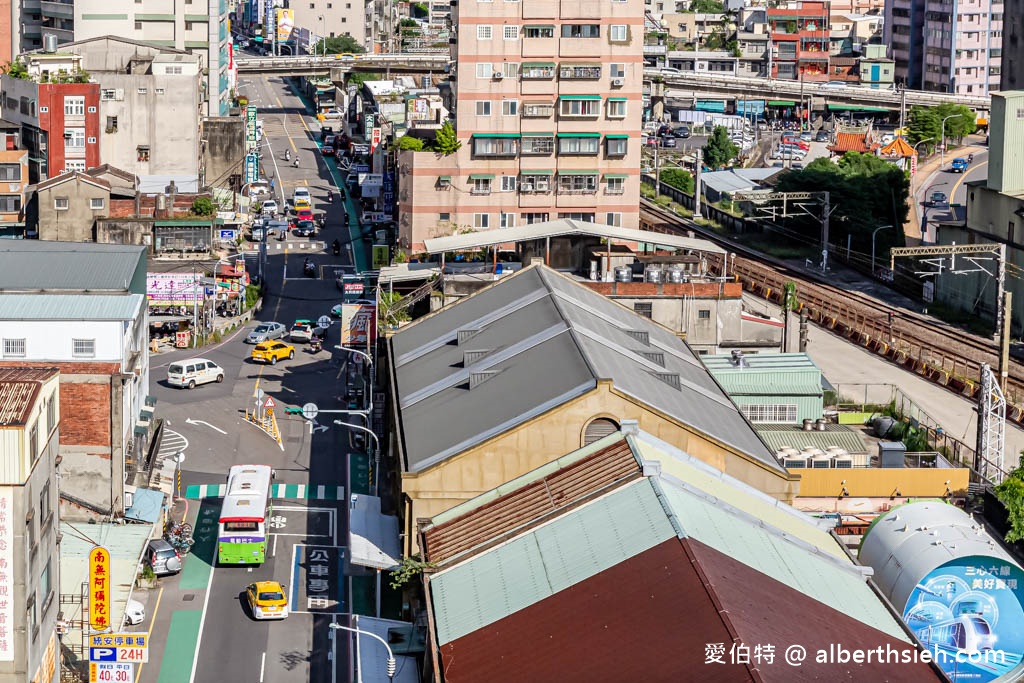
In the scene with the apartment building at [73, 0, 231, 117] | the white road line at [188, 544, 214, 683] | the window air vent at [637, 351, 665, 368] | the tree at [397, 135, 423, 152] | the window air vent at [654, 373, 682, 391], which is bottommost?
the white road line at [188, 544, 214, 683]

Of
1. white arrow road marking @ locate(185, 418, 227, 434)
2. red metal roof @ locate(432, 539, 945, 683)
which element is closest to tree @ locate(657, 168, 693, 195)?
white arrow road marking @ locate(185, 418, 227, 434)

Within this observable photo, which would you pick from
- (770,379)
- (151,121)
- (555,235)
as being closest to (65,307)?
(555,235)

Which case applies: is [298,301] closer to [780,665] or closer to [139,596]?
[139,596]

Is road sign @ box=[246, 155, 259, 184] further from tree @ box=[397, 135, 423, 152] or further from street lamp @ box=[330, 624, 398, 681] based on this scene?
street lamp @ box=[330, 624, 398, 681]

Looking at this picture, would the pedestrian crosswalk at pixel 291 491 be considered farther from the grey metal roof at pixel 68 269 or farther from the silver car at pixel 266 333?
the silver car at pixel 266 333

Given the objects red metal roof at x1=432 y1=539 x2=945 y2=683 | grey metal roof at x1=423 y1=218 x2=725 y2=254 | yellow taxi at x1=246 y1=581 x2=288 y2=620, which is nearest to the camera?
red metal roof at x1=432 y1=539 x2=945 y2=683

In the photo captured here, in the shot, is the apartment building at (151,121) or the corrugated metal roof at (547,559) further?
the apartment building at (151,121)

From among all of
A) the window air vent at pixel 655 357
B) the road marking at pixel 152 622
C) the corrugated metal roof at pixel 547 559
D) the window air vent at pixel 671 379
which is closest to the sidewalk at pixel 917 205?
the window air vent at pixel 655 357
